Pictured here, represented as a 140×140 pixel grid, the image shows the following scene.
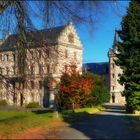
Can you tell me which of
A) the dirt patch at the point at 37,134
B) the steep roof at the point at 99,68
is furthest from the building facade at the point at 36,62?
the steep roof at the point at 99,68

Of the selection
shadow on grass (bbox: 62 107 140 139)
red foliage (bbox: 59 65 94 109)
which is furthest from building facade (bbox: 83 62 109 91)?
shadow on grass (bbox: 62 107 140 139)

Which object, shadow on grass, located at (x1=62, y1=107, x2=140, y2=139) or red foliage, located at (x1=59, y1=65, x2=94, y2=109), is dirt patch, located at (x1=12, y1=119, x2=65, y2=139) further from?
red foliage, located at (x1=59, y1=65, x2=94, y2=109)

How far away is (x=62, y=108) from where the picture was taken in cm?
5512

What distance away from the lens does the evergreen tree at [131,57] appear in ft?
157

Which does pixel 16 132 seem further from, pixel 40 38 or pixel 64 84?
pixel 64 84

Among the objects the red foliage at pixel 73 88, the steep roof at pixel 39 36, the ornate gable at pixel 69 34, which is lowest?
the red foliage at pixel 73 88

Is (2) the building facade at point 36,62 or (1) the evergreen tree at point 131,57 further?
(1) the evergreen tree at point 131,57

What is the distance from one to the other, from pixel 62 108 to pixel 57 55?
118ft

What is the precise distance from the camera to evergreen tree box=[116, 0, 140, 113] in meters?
47.8

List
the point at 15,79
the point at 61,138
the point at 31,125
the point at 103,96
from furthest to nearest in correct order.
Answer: the point at 103,96 → the point at 31,125 → the point at 15,79 → the point at 61,138

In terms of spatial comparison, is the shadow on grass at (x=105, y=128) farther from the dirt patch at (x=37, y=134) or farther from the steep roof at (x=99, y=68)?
the steep roof at (x=99, y=68)

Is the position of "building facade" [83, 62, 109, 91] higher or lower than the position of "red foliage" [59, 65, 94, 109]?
higher

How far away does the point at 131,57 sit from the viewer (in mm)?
48406

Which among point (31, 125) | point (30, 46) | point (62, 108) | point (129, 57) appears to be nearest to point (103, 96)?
point (62, 108)
